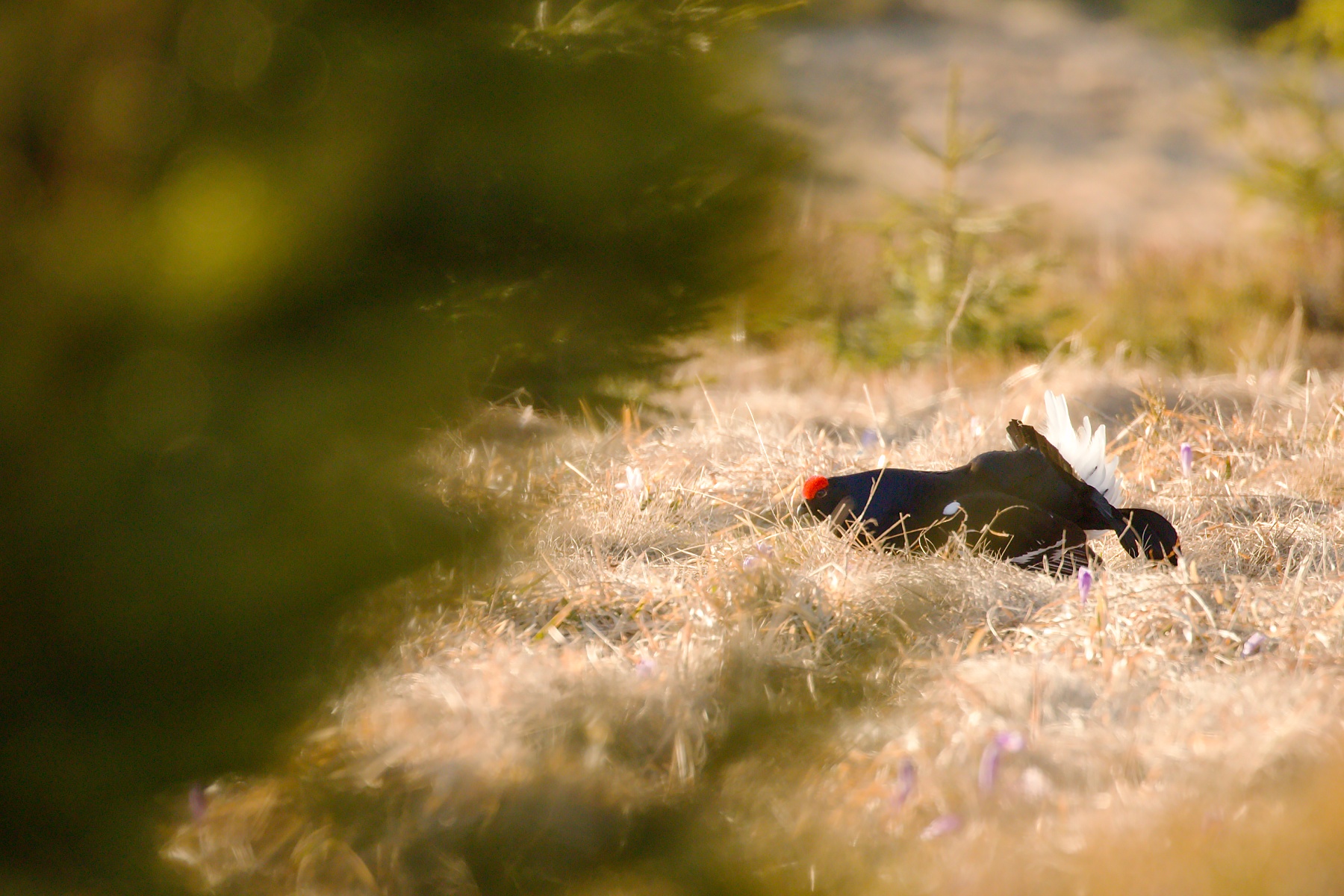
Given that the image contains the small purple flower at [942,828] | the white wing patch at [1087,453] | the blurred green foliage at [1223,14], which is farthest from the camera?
the blurred green foliage at [1223,14]

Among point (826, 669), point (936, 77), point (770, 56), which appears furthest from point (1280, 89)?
point (936, 77)

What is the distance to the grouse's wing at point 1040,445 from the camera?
9.41ft

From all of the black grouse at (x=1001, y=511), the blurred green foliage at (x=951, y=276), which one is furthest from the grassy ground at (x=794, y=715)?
the blurred green foliage at (x=951, y=276)

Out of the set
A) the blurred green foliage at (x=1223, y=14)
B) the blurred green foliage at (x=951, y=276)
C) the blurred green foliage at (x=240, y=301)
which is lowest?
the blurred green foliage at (x=951, y=276)

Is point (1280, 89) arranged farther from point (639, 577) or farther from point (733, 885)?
point (733, 885)

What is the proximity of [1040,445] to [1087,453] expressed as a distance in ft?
0.99

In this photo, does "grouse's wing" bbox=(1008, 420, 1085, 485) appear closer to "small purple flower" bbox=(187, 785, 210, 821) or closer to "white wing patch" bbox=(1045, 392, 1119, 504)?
"white wing patch" bbox=(1045, 392, 1119, 504)

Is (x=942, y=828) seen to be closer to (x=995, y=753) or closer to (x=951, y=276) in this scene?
(x=995, y=753)

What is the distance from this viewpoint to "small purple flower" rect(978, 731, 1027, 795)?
1.51 m

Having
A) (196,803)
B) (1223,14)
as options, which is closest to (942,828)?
(196,803)

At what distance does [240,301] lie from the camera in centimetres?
58

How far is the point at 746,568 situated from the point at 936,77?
99.3 ft

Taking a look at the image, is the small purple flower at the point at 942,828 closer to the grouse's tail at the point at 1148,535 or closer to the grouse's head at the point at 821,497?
the grouse's head at the point at 821,497

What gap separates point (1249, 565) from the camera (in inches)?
109
